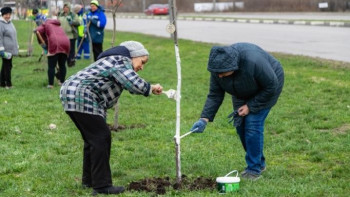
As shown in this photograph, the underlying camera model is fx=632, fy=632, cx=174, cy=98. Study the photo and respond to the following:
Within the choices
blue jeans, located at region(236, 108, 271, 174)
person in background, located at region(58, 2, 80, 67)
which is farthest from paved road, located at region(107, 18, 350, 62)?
blue jeans, located at region(236, 108, 271, 174)

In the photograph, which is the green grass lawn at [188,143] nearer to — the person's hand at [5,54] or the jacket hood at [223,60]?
the person's hand at [5,54]

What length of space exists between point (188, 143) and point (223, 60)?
7.98ft

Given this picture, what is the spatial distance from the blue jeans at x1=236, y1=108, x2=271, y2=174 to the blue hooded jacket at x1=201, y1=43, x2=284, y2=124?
101 millimetres

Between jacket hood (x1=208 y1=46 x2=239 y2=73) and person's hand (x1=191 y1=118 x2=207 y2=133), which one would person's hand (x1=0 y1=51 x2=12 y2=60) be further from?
jacket hood (x1=208 y1=46 x2=239 y2=73)

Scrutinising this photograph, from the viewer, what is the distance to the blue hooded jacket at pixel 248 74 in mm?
5781

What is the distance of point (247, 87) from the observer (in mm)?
6023

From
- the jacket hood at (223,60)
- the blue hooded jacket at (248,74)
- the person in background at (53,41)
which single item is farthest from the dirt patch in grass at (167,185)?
the person in background at (53,41)

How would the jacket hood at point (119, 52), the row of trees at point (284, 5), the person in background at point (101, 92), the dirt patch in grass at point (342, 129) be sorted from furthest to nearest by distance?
the row of trees at point (284, 5) → the dirt patch in grass at point (342, 129) → the jacket hood at point (119, 52) → the person in background at point (101, 92)

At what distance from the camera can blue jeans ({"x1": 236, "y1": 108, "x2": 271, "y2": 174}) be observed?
6.20m

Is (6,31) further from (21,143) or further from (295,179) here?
(295,179)

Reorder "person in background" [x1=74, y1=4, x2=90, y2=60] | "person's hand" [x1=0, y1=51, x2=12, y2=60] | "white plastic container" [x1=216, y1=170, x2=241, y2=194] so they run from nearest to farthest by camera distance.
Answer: "white plastic container" [x1=216, y1=170, x2=241, y2=194] < "person's hand" [x1=0, y1=51, x2=12, y2=60] < "person in background" [x1=74, y1=4, x2=90, y2=60]

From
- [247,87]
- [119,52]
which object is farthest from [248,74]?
[119,52]

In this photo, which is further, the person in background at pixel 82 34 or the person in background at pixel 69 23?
the person in background at pixel 82 34

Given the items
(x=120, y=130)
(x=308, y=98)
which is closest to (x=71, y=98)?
(x=120, y=130)
